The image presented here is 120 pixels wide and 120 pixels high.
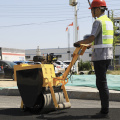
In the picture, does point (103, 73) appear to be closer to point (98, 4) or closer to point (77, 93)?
point (98, 4)

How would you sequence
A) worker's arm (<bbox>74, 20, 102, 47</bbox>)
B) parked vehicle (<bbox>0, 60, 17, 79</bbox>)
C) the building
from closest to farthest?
1. worker's arm (<bbox>74, 20, 102, 47</bbox>)
2. parked vehicle (<bbox>0, 60, 17, 79</bbox>)
3. the building

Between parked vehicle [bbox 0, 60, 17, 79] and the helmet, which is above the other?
the helmet

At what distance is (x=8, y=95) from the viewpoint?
8.59 meters

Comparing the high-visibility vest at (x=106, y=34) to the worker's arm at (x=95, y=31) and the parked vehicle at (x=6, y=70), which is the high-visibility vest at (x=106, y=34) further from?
the parked vehicle at (x=6, y=70)

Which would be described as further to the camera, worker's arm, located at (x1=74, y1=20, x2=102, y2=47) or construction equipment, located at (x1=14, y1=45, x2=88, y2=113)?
construction equipment, located at (x1=14, y1=45, x2=88, y2=113)

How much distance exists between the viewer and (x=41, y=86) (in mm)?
4809

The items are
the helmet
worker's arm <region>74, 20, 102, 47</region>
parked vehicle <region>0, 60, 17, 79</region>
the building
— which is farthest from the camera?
the building

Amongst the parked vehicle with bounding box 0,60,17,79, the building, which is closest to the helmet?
the parked vehicle with bounding box 0,60,17,79

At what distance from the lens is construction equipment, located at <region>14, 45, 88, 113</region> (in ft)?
15.9

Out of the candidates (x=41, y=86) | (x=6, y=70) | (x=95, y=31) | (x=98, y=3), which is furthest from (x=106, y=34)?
(x=6, y=70)

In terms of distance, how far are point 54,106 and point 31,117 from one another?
1.55 ft

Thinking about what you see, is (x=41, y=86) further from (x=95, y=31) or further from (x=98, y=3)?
(x=98, y=3)

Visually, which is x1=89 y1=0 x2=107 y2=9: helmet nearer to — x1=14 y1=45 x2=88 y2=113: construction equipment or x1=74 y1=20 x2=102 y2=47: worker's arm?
x1=74 y1=20 x2=102 y2=47: worker's arm

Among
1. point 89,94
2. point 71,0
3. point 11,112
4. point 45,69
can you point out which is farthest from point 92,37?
point 71,0
